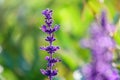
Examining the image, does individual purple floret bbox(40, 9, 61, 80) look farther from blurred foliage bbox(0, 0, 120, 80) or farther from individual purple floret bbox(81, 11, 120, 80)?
blurred foliage bbox(0, 0, 120, 80)

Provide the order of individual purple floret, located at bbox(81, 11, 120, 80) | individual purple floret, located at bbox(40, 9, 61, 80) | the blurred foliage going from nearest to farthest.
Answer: individual purple floret, located at bbox(81, 11, 120, 80)
individual purple floret, located at bbox(40, 9, 61, 80)
the blurred foliage

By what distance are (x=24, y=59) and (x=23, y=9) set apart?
22cm

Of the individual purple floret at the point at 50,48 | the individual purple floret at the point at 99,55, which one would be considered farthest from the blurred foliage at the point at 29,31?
the individual purple floret at the point at 99,55

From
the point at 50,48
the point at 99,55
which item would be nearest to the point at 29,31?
the point at 50,48

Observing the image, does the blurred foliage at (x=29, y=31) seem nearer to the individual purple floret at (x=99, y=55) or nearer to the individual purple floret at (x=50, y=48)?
the individual purple floret at (x=50, y=48)

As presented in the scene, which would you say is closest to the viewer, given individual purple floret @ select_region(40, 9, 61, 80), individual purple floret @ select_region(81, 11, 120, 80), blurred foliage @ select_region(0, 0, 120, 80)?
individual purple floret @ select_region(81, 11, 120, 80)

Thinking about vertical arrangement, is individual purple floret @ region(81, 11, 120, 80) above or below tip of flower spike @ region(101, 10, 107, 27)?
below

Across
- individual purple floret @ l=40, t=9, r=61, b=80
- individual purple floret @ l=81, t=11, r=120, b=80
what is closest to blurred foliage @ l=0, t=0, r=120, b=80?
individual purple floret @ l=40, t=9, r=61, b=80

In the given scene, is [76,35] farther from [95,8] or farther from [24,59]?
[95,8]

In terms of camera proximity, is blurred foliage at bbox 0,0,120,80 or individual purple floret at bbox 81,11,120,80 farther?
blurred foliage at bbox 0,0,120,80

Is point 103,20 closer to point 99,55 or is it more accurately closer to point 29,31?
point 99,55

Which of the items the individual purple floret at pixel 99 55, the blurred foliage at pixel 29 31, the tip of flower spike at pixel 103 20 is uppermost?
the blurred foliage at pixel 29 31

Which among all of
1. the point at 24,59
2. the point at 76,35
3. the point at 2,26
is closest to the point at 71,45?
the point at 76,35

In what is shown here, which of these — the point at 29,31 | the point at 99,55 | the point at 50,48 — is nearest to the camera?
the point at 99,55
